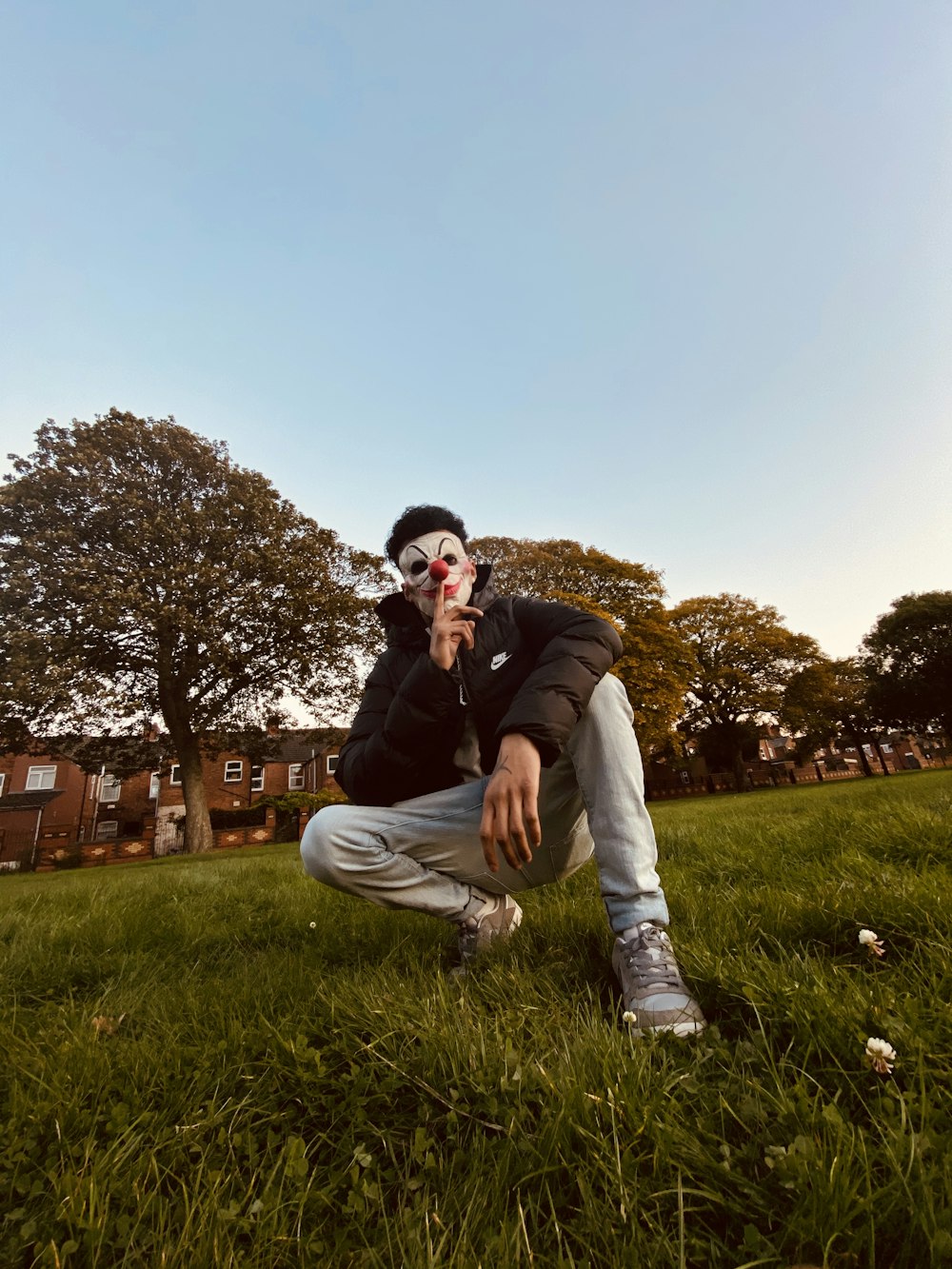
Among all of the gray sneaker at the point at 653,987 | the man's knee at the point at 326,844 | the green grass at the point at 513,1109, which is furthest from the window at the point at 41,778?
the gray sneaker at the point at 653,987

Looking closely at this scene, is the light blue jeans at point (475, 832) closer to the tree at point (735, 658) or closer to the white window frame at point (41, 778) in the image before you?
the tree at point (735, 658)

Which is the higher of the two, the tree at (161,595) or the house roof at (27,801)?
the tree at (161,595)

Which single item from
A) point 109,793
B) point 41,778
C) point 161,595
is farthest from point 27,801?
point 161,595

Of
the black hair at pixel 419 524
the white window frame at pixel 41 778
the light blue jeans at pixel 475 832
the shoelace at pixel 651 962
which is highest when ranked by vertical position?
the white window frame at pixel 41 778

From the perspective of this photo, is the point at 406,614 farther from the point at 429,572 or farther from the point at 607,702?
the point at 607,702

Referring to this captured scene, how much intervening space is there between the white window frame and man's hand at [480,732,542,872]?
195ft

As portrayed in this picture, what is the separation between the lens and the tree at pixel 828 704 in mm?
42688

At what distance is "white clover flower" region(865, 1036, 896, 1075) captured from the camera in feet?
4.52

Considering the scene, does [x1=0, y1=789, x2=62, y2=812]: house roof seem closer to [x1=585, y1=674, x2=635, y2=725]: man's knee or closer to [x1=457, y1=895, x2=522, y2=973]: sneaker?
[x1=457, y1=895, x2=522, y2=973]: sneaker

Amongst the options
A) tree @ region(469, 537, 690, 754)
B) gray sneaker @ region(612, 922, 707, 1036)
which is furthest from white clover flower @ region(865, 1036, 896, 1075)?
tree @ region(469, 537, 690, 754)

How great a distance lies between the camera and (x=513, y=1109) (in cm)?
146

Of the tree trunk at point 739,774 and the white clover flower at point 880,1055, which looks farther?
the tree trunk at point 739,774

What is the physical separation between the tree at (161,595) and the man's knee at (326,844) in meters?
19.2

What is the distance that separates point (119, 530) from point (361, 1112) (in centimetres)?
2318
